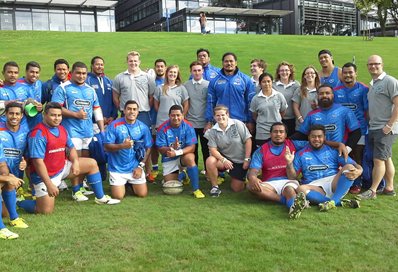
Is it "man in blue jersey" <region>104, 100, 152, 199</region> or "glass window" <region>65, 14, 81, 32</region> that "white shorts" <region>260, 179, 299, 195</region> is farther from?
"glass window" <region>65, 14, 81, 32</region>

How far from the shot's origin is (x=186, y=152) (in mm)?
6855

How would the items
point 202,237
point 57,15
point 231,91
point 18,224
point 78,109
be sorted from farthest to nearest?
point 57,15 → point 231,91 → point 78,109 → point 18,224 → point 202,237

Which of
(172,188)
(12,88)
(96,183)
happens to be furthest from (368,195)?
(12,88)

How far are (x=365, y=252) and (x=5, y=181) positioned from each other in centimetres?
417

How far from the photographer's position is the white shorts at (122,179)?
6.57 m

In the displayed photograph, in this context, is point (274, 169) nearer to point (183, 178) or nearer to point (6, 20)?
point (183, 178)

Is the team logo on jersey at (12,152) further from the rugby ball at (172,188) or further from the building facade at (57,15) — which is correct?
the building facade at (57,15)

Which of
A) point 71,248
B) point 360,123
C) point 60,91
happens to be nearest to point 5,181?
point 71,248

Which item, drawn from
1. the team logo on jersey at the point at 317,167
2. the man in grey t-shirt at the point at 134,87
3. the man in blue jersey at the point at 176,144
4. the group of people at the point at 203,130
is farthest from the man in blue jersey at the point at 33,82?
the team logo on jersey at the point at 317,167

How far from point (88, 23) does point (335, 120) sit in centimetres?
3629

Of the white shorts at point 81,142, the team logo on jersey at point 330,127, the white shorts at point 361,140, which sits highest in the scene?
the team logo on jersey at point 330,127

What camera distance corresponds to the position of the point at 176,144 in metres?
6.86

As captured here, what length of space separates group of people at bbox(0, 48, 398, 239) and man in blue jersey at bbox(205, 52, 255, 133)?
2 cm

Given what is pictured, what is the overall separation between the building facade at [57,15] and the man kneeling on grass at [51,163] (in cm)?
3306
